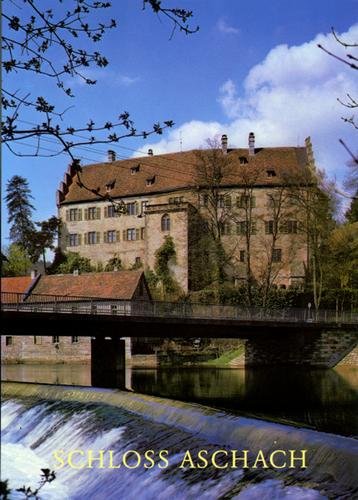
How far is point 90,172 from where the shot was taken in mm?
75000

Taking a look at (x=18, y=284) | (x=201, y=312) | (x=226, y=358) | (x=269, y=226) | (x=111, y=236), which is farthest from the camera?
(x=111, y=236)

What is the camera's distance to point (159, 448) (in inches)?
496

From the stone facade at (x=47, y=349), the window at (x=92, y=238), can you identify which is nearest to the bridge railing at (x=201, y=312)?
the stone facade at (x=47, y=349)

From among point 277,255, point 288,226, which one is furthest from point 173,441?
point 277,255

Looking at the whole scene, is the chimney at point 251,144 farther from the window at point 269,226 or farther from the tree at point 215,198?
the tree at point 215,198

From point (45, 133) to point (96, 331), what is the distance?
31.5 m

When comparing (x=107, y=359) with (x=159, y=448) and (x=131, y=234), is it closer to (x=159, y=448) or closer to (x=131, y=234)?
(x=159, y=448)

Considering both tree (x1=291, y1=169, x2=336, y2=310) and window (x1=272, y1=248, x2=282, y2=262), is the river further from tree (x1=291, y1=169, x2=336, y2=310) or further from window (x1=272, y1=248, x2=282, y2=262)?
window (x1=272, y1=248, x2=282, y2=262)

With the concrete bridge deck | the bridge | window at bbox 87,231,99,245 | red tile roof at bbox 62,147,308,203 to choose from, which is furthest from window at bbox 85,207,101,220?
the concrete bridge deck

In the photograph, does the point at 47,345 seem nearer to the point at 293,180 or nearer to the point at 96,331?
the point at 96,331

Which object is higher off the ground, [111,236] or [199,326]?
[111,236]

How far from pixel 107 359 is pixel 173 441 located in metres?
23.9

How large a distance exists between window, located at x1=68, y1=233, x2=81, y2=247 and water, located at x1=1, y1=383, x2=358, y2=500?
167 feet

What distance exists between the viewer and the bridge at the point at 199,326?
32000 millimetres
